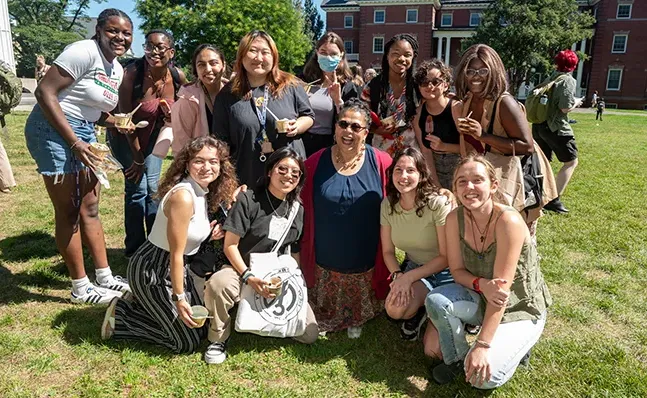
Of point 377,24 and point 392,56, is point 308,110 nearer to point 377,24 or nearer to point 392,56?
point 392,56

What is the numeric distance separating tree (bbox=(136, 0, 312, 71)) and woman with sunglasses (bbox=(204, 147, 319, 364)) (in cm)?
3148

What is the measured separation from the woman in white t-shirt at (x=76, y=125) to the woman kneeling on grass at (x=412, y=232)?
2.22 metres

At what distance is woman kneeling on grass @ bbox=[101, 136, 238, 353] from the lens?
3070mm

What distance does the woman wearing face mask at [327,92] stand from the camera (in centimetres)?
423

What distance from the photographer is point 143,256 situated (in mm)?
3264

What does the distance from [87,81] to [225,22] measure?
33.3 meters

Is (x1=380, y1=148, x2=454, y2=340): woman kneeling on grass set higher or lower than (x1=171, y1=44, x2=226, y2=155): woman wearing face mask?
lower

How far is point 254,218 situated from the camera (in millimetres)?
3389

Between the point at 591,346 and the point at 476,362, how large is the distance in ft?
4.10

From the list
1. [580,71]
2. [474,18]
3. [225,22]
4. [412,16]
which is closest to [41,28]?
[225,22]

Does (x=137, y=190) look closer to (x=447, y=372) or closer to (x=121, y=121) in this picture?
(x=121, y=121)

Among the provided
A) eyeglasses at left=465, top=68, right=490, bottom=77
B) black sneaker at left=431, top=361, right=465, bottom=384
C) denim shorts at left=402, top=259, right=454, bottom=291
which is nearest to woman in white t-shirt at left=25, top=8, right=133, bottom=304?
denim shorts at left=402, top=259, right=454, bottom=291

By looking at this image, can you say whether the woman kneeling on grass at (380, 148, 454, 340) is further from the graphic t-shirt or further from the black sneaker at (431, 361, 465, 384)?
the graphic t-shirt

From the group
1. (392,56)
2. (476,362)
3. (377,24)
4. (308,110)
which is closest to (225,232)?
(308,110)
